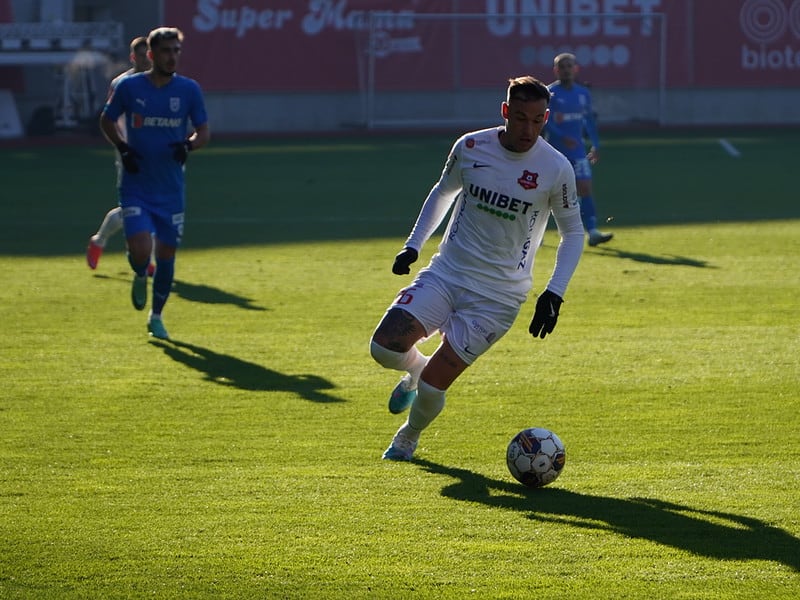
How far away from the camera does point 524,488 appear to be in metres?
7.01

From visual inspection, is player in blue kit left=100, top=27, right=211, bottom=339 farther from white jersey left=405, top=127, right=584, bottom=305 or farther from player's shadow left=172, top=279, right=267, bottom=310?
white jersey left=405, top=127, right=584, bottom=305

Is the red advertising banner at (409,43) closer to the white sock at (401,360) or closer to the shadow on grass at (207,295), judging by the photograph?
the shadow on grass at (207,295)

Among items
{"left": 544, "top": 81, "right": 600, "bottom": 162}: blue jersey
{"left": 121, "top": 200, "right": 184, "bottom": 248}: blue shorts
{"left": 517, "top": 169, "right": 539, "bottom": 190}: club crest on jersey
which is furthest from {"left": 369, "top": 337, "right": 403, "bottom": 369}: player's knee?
{"left": 544, "top": 81, "right": 600, "bottom": 162}: blue jersey

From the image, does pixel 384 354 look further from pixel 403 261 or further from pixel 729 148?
pixel 729 148

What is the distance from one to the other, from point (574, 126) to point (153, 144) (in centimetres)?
711

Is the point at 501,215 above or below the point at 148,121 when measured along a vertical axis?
below

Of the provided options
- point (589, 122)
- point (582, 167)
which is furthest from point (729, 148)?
point (582, 167)

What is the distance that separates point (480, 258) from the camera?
7.39 m

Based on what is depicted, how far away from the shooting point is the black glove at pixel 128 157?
10.8 meters

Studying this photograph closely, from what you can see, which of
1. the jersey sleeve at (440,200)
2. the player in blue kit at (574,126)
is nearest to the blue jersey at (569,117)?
the player in blue kit at (574,126)

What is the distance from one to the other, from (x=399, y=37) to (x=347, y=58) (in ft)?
4.63

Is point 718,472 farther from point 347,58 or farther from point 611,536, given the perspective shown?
point 347,58

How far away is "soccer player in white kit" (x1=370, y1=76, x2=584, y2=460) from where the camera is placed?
23.8 ft

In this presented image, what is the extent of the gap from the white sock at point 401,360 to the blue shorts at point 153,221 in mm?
3756
